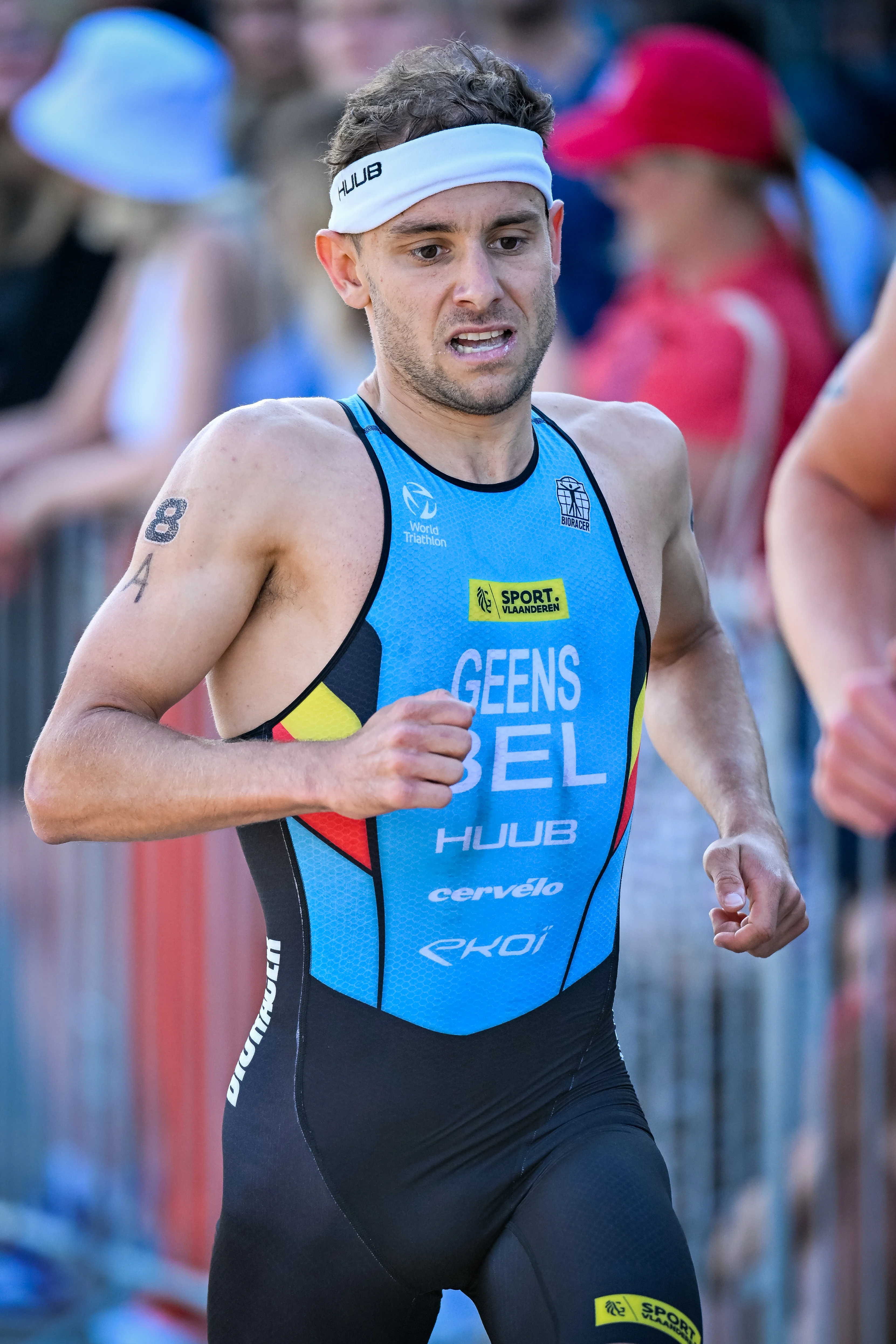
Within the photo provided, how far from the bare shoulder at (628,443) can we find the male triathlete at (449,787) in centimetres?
15

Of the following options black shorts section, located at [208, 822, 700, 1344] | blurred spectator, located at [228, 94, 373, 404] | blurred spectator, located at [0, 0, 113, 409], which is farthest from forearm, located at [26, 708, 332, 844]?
blurred spectator, located at [0, 0, 113, 409]

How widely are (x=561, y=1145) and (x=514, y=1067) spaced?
0.46 ft

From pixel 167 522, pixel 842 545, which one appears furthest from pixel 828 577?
pixel 167 522

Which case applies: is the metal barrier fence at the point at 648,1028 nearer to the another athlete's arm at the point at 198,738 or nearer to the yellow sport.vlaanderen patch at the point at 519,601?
the yellow sport.vlaanderen patch at the point at 519,601

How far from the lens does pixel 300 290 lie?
222 inches

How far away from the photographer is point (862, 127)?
573 cm

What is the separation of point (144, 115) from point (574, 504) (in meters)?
4.46

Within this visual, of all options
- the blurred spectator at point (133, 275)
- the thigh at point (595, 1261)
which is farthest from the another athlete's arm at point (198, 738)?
the blurred spectator at point (133, 275)

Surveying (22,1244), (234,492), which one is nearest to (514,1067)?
(234,492)

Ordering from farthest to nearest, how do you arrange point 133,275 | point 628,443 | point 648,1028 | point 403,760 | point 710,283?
point 133,275, point 710,283, point 648,1028, point 628,443, point 403,760

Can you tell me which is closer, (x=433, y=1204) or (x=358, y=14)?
(x=433, y=1204)

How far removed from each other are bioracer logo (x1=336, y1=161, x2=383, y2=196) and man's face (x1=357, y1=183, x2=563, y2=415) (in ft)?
0.25

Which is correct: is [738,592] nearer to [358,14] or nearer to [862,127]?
[862,127]

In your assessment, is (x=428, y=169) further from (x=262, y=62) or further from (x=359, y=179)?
(x=262, y=62)
